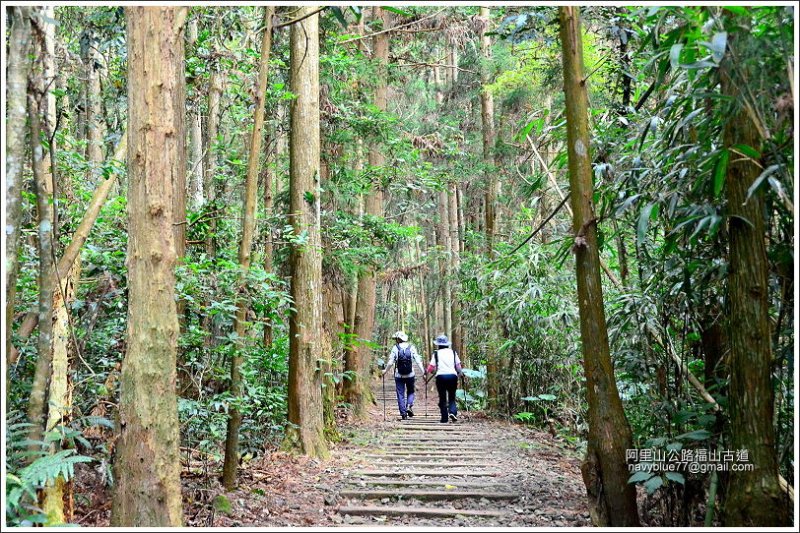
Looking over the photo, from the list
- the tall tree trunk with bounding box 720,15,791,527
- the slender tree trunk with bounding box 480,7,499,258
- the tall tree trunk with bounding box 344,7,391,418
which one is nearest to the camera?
the tall tree trunk with bounding box 720,15,791,527

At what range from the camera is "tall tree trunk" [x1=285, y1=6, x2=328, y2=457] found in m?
9.25

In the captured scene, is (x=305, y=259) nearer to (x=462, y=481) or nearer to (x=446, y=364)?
(x=462, y=481)

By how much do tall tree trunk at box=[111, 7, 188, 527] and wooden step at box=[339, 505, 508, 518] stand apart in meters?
2.32

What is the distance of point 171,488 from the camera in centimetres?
451

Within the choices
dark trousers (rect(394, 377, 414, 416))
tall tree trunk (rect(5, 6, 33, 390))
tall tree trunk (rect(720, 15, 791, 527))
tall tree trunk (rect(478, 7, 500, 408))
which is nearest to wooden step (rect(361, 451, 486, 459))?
dark trousers (rect(394, 377, 414, 416))

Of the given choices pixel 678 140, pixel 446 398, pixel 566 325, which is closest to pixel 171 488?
pixel 678 140

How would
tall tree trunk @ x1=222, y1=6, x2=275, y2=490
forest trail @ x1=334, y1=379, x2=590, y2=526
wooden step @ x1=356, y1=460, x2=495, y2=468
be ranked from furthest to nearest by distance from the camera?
wooden step @ x1=356, y1=460, x2=495, y2=468
tall tree trunk @ x1=222, y1=6, x2=275, y2=490
forest trail @ x1=334, y1=379, x2=590, y2=526

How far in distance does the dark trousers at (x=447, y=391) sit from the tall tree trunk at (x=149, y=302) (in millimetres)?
A: 8974

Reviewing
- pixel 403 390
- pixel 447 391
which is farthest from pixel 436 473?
pixel 403 390

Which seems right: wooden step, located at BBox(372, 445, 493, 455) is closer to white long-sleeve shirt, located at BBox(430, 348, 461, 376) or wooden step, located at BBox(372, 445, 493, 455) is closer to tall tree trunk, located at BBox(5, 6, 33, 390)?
white long-sleeve shirt, located at BBox(430, 348, 461, 376)

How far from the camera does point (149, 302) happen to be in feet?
14.6

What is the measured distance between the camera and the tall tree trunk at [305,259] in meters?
9.25

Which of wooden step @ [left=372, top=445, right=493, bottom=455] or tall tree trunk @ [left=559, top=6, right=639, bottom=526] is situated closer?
tall tree trunk @ [left=559, top=6, right=639, bottom=526]

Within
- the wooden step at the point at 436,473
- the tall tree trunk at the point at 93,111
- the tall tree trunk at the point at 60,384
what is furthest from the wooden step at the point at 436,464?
the tall tree trunk at the point at 93,111
